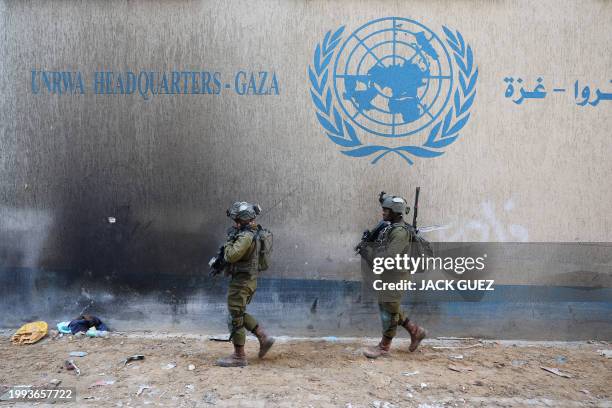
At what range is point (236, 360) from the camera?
189 inches

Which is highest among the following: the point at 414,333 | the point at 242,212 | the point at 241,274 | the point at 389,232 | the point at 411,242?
the point at 242,212

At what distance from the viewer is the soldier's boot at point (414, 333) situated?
5200 millimetres

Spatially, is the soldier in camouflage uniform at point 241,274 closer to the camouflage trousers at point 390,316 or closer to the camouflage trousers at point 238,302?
the camouflage trousers at point 238,302

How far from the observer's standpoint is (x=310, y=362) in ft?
16.4

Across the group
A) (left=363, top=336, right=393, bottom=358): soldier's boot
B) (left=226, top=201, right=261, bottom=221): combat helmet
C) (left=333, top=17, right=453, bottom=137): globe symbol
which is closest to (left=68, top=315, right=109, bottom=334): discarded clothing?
(left=226, top=201, right=261, bottom=221): combat helmet

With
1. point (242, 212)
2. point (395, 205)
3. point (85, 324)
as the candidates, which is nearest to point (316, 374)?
point (242, 212)

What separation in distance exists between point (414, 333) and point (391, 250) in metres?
1.03

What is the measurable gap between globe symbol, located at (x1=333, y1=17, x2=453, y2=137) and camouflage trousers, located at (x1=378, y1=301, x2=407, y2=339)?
6.19ft

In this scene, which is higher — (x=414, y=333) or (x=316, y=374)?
(x=414, y=333)

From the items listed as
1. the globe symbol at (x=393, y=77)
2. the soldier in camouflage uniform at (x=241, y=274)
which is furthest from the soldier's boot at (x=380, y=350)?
the globe symbol at (x=393, y=77)

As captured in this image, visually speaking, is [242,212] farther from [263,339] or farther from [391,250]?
[391,250]

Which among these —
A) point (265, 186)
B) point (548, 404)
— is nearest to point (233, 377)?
point (265, 186)

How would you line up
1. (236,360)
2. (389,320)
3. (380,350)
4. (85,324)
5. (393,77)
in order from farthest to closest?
(85,324)
(393,77)
(380,350)
(389,320)
(236,360)

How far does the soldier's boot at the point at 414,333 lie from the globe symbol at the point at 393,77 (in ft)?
6.80
